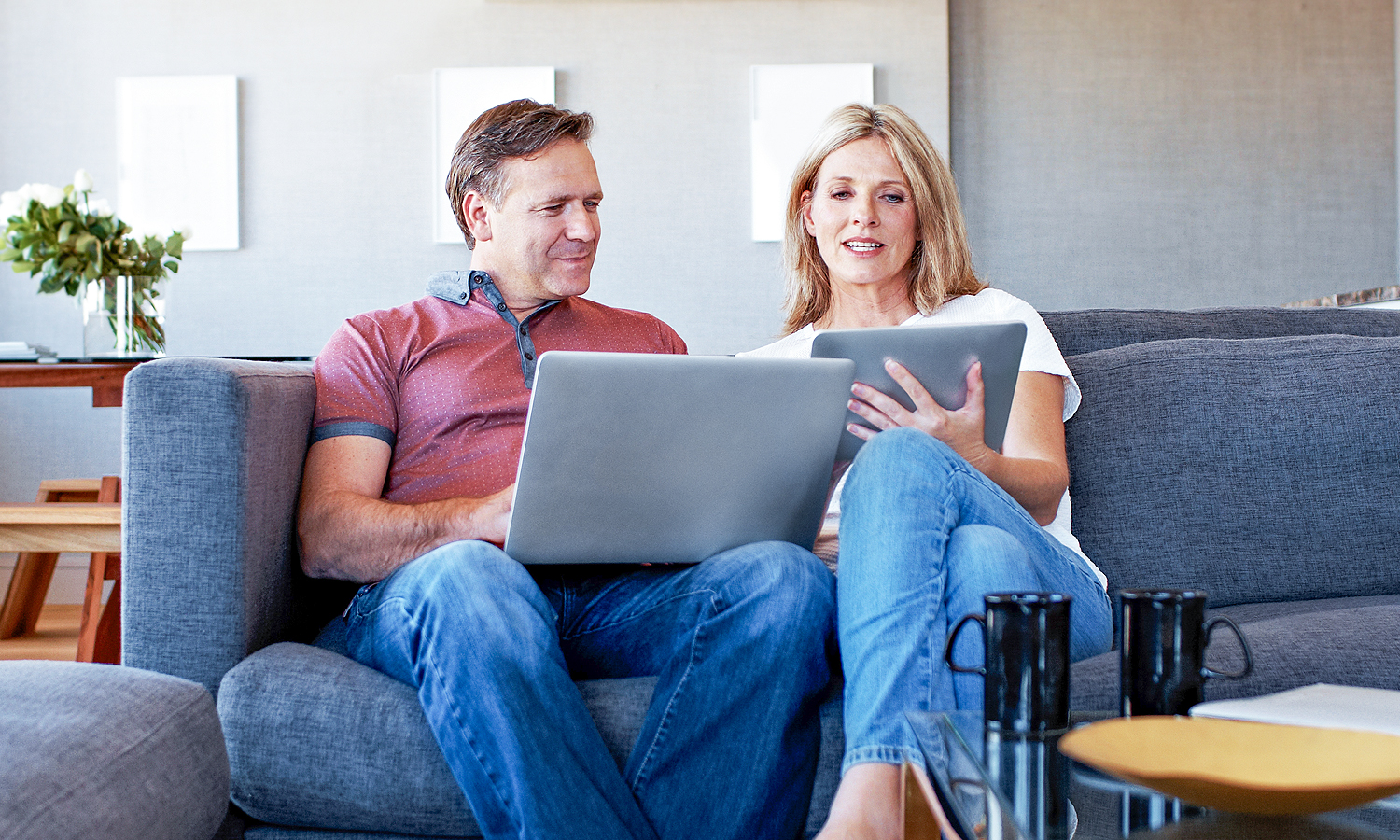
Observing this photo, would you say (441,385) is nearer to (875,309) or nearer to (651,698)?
(651,698)

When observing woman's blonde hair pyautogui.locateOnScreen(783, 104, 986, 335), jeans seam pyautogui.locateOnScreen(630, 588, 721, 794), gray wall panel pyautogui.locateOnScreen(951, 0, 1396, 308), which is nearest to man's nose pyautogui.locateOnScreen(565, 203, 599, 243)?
woman's blonde hair pyautogui.locateOnScreen(783, 104, 986, 335)

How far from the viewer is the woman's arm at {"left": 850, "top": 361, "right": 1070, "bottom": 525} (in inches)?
54.5

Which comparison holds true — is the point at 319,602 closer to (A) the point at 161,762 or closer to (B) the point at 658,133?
(A) the point at 161,762

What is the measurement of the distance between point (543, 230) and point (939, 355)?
66 centimetres

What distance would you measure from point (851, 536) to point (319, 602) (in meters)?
0.78

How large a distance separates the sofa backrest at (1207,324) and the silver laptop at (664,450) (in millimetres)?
765

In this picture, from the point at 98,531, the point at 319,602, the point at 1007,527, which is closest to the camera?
the point at 1007,527

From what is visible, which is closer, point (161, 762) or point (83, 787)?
point (83, 787)

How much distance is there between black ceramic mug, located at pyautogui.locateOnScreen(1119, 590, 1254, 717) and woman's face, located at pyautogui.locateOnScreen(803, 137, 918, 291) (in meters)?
1.00

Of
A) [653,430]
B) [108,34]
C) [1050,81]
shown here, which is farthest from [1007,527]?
[108,34]

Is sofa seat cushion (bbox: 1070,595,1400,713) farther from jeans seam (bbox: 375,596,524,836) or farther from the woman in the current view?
jeans seam (bbox: 375,596,524,836)

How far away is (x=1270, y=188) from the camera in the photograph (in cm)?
401

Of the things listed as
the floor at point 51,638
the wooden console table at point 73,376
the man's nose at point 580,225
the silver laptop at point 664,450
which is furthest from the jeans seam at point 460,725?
the floor at point 51,638

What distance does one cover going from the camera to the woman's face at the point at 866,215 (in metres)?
1.80
